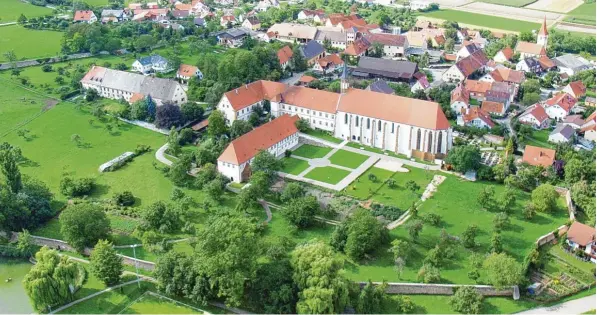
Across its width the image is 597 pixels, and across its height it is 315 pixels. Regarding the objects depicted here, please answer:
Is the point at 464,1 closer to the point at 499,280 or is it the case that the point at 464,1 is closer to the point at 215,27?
the point at 215,27

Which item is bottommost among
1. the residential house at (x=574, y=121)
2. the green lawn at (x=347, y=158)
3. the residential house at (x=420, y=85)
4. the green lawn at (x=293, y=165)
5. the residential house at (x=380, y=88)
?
the green lawn at (x=347, y=158)

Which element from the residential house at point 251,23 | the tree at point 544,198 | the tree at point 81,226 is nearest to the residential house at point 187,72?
the residential house at point 251,23

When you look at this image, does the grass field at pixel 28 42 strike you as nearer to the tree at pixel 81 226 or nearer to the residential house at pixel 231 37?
the residential house at pixel 231 37

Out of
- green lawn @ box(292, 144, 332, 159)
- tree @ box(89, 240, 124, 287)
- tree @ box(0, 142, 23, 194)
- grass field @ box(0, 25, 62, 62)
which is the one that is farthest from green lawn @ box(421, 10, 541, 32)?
tree @ box(89, 240, 124, 287)

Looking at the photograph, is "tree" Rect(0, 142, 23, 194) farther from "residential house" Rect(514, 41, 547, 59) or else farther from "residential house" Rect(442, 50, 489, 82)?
"residential house" Rect(514, 41, 547, 59)

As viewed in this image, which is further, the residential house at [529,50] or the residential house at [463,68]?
the residential house at [529,50]

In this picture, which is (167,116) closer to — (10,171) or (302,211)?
(10,171)

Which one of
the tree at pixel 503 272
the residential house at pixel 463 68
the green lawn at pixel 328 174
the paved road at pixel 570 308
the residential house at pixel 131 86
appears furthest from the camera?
the residential house at pixel 463 68

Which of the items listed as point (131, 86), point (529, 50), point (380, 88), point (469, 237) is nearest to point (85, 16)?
point (131, 86)
